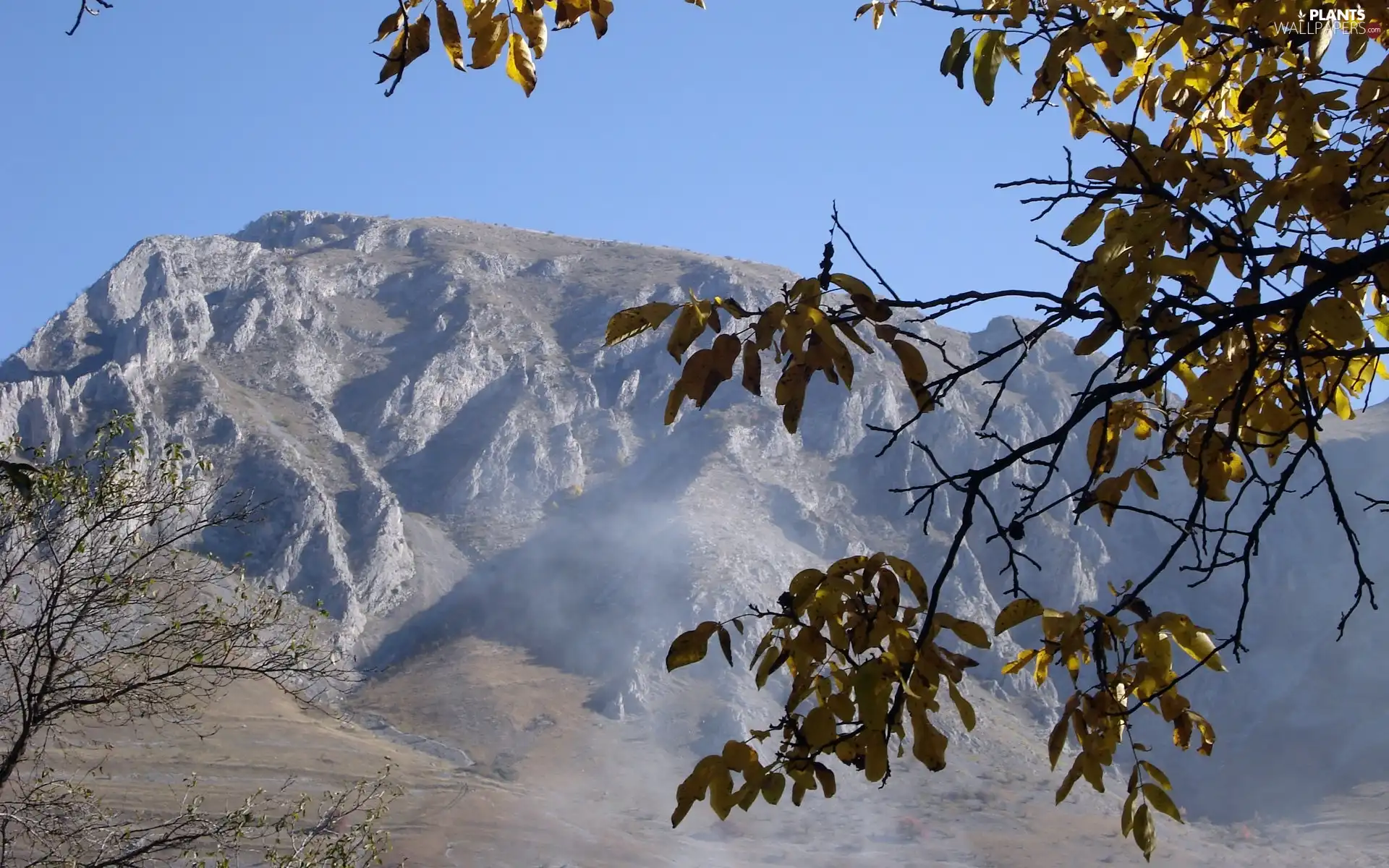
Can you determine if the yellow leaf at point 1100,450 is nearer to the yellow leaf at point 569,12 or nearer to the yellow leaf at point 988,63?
the yellow leaf at point 988,63

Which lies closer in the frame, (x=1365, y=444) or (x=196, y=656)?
(x=196, y=656)

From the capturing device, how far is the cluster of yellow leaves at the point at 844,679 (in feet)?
5.70

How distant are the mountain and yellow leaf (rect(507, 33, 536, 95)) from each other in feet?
159

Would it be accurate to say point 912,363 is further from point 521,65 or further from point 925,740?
point 521,65

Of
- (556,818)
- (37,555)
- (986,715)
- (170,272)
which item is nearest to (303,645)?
(37,555)

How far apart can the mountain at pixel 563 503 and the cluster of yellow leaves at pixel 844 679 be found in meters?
48.1

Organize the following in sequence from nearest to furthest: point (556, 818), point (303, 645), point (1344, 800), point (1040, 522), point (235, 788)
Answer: point (303, 645)
point (235, 788)
point (556, 818)
point (1344, 800)
point (1040, 522)

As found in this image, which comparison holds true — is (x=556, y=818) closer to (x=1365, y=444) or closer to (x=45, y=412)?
(x=45, y=412)

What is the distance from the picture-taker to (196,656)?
6648 mm

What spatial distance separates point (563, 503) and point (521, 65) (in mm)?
→ 68283

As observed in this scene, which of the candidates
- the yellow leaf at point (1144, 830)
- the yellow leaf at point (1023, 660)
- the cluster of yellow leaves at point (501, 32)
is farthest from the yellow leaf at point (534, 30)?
the yellow leaf at point (1144, 830)

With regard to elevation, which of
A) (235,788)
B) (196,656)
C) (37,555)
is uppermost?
(37,555)

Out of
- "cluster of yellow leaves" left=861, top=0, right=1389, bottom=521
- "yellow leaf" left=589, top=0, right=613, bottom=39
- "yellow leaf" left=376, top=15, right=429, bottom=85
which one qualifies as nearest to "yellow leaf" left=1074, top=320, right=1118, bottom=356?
"cluster of yellow leaves" left=861, top=0, right=1389, bottom=521

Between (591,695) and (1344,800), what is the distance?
38.3 meters
